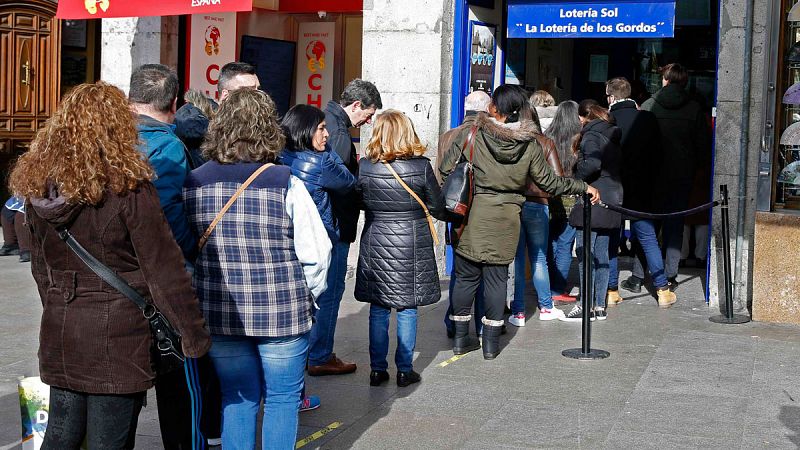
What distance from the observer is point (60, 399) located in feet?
12.7

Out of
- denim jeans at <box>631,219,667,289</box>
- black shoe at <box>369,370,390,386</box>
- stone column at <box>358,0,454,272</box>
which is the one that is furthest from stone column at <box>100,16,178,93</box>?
black shoe at <box>369,370,390,386</box>

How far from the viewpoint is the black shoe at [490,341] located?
7.22 metres

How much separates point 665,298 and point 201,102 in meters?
4.50

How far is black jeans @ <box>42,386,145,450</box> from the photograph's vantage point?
3814 millimetres

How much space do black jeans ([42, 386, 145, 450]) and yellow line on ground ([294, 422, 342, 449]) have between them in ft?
5.49

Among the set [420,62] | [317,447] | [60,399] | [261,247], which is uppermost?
[420,62]

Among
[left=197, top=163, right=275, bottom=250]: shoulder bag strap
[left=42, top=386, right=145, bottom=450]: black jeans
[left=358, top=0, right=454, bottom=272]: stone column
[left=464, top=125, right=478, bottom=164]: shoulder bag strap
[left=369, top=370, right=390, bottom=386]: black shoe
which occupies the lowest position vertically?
[left=369, top=370, right=390, bottom=386]: black shoe

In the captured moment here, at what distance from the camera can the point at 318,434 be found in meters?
5.66

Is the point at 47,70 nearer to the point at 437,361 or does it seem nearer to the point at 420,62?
the point at 420,62

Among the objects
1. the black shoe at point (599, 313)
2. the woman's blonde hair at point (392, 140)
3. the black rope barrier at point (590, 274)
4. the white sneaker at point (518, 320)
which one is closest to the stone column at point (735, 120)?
the black rope barrier at point (590, 274)

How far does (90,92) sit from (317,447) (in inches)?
93.2

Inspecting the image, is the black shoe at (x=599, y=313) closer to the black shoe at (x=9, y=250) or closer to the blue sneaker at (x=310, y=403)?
the blue sneaker at (x=310, y=403)

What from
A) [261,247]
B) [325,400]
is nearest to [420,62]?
[325,400]

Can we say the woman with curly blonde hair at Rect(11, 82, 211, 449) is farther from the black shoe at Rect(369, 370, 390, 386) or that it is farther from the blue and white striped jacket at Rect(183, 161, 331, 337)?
the black shoe at Rect(369, 370, 390, 386)
